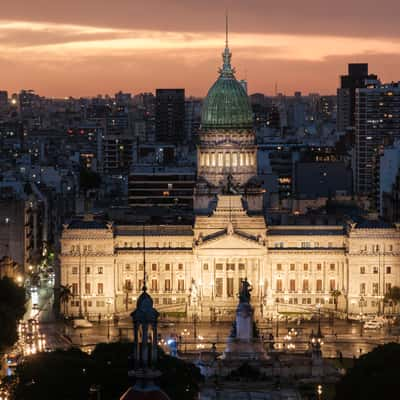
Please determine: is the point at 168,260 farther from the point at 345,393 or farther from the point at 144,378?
the point at 144,378

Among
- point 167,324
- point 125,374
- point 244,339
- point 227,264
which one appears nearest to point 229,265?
point 227,264

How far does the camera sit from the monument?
12219cm

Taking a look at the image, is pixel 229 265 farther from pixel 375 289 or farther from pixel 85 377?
pixel 85 377

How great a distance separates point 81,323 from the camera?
5866 inches

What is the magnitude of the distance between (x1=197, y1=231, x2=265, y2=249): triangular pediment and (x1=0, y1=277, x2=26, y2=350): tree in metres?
21.6

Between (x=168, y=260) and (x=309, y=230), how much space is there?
11968 millimetres

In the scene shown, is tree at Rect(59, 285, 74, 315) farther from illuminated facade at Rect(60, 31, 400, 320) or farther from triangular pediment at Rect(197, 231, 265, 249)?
triangular pediment at Rect(197, 231, 265, 249)

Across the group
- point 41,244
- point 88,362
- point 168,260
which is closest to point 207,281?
point 168,260

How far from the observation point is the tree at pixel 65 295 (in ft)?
502

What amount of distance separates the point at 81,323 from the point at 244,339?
1090 inches

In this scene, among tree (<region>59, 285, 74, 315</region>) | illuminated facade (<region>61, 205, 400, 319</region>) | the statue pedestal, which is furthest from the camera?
illuminated facade (<region>61, 205, 400, 319</region>)

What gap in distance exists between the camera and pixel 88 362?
10212 cm

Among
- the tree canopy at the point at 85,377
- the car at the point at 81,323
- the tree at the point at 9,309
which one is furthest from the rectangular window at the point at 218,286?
the tree canopy at the point at 85,377

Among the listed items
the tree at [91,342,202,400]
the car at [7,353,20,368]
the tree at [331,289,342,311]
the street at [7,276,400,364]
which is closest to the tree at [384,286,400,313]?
the street at [7,276,400,364]
